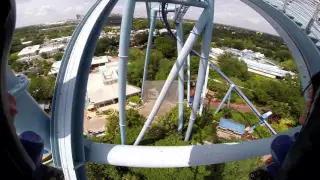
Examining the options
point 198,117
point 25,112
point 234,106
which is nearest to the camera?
point 25,112

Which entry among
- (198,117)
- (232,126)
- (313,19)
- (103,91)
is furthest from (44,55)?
(313,19)

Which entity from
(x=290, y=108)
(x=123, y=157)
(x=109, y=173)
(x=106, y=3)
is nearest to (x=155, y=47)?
(x=290, y=108)

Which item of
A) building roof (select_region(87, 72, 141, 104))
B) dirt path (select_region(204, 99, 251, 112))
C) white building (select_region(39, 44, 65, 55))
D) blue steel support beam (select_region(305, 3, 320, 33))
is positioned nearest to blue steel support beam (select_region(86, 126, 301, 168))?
blue steel support beam (select_region(305, 3, 320, 33))

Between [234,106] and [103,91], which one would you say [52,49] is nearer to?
[103,91]

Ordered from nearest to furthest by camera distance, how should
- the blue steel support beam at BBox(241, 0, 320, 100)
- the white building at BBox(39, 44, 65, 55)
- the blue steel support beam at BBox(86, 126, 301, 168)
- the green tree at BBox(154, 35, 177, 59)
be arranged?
the blue steel support beam at BBox(86, 126, 301, 168), the blue steel support beam at BBox(241, 0, 320, 100), the green tree at BBox(154, 35, 177, 59), the white building at BBox(39, 44, 65, 55)

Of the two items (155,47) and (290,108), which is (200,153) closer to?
(290,108)

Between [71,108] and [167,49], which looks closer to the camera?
[71,108]

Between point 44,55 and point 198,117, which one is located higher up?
point 44,55

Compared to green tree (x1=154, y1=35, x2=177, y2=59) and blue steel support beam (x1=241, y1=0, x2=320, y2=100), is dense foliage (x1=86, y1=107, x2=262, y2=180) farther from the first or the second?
green tree (x1=154, y1=35, x2=177, y2=59)
